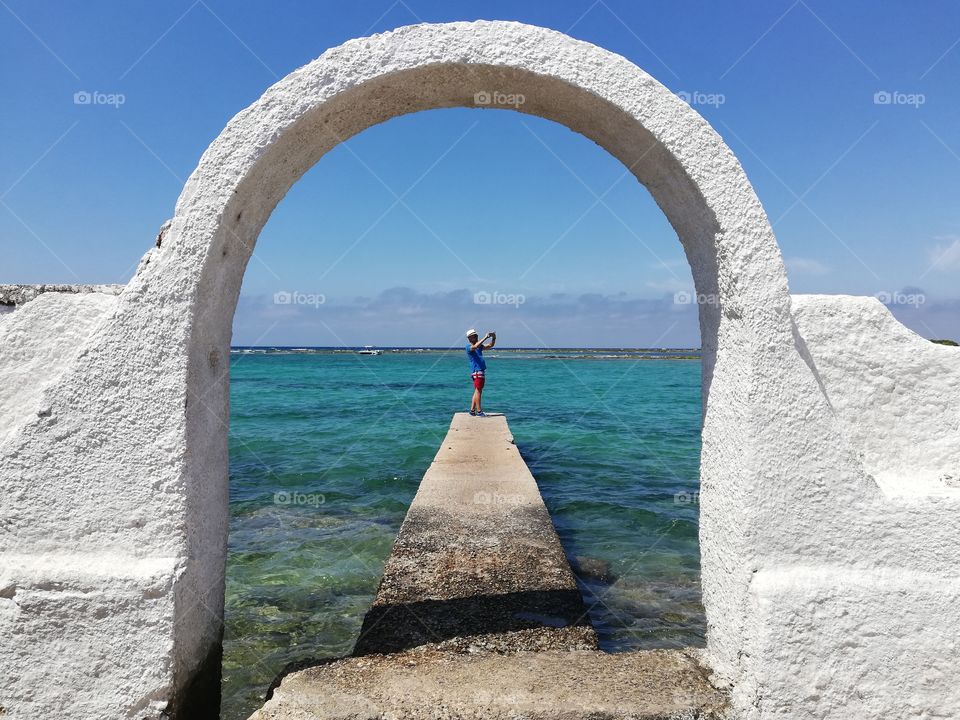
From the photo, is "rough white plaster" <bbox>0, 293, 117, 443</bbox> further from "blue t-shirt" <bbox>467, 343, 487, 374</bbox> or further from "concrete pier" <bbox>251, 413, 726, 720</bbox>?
"blue t-shirt" <bbox>467, 343, 487, 374</bbox>

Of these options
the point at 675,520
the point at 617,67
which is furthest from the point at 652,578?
the point at 617,67

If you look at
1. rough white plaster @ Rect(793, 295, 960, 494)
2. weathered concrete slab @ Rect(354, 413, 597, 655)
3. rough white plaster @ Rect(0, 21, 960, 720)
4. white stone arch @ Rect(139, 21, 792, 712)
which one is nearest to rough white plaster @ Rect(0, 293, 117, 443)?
rough white plaster @ Rect(0, 21, 960, 720)

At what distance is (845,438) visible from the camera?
8.68 ft

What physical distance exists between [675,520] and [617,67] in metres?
6.28

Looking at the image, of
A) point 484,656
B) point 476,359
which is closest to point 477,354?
point 476,359

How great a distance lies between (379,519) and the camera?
25.0 ft

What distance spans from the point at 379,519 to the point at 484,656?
4.77 meters

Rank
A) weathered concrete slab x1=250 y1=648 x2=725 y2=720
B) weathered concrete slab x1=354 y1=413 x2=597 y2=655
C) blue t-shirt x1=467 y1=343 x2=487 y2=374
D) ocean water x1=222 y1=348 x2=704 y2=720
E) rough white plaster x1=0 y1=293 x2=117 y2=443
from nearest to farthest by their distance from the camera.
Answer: weathered concrete slab x1=250 y1=648 x2=725 y2=720 → rough white plaster x1=0 y1=293 x2=117 y2=443 → weathered concrete slab x1=354 y1=413 x2=597 y2=655 → ocean water x1=222 y1=348 x2=704 y2=720 → blue t-shirt x1=467 y1=343 x2=487 y2=374

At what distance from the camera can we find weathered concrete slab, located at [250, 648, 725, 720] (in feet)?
8.25

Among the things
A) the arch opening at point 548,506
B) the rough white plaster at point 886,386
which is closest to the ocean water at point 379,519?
the arch opening at point 548,506

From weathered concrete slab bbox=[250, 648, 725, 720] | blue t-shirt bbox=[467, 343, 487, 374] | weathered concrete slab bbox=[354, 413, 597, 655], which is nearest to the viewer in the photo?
weathered concrete slab bbox=[250, 648, 725, 720]

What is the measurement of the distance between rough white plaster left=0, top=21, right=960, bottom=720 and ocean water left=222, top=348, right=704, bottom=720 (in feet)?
4.93

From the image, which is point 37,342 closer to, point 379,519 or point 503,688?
point 503,688

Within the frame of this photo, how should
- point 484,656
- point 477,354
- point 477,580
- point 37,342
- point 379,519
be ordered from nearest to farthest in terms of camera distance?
1. point 37,342
2. point 484,656
3. point 477,580
4. point 379,519
5. point 477,354
